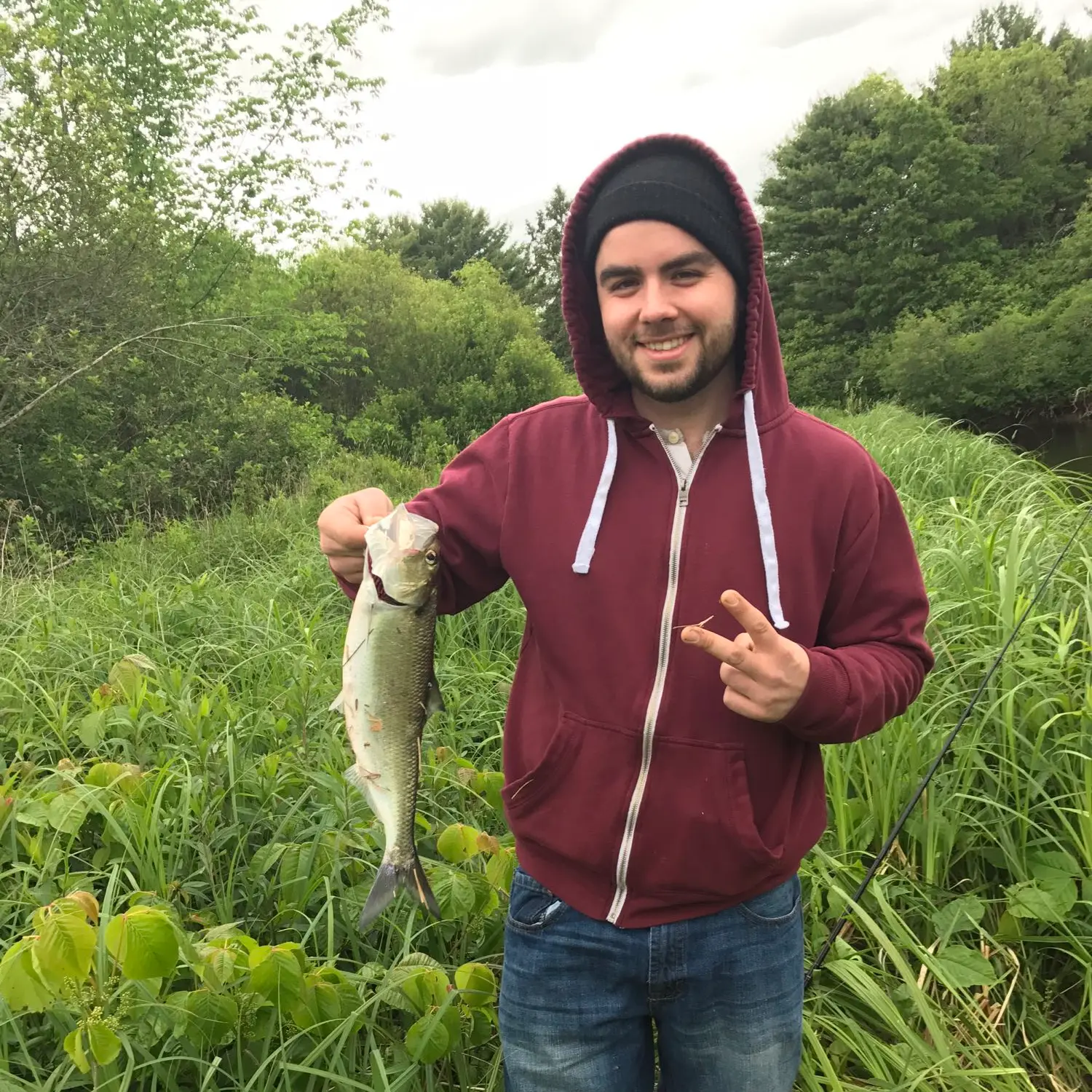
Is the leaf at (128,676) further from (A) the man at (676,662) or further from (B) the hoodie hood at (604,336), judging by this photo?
(B) the hoodie hood at (604,336)

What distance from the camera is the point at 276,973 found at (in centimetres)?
158

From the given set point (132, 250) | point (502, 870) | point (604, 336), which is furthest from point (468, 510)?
point (132, 250)

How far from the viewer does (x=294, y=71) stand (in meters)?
12.5

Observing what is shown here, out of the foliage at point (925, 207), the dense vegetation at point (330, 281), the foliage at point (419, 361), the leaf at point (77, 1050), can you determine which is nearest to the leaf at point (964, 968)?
the leaf at point (77, 1050)

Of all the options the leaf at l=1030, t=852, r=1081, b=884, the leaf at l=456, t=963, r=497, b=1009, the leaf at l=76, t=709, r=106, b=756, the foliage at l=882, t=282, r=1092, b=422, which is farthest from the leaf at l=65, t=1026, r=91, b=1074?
the foliage at l=882, t=282, r=1092, b=422

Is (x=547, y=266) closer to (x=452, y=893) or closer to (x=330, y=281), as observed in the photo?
(x=330, y=281)

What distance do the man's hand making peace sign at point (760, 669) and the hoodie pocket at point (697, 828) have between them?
186 mm

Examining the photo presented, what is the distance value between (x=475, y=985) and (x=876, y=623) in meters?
1.26

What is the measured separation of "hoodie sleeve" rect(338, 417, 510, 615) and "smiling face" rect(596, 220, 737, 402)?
14.1 inches

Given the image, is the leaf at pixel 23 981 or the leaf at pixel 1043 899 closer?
the leaf at pixel 23 981

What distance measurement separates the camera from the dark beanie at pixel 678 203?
154 cm

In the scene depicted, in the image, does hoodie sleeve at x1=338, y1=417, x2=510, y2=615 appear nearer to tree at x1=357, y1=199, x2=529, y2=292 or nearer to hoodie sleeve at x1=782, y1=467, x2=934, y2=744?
hoodie sleeve at x1=782, y1=467, x2=934, y2=744

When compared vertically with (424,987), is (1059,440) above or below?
below

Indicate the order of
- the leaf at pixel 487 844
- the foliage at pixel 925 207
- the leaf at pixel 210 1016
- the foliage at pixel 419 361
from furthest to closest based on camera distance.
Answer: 1. the foliage at pixel 925 207
2. the foliage at pixel 419 361
3. the leaf at pixel 487 844
4. the leaf at pixel 210 1016
